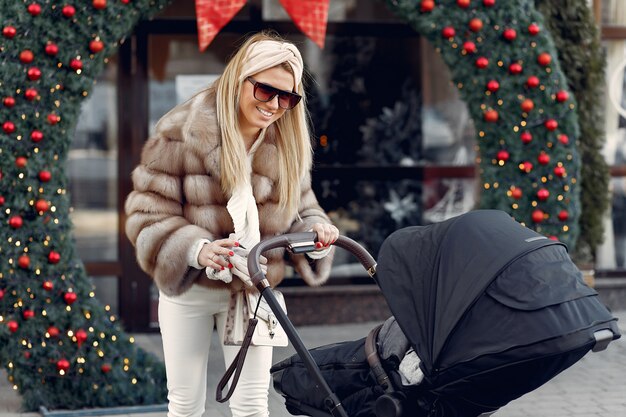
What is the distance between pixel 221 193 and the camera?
4238 mm

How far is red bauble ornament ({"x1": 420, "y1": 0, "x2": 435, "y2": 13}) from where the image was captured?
6.82m

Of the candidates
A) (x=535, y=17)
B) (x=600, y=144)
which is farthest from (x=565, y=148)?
(x=600, y=144)

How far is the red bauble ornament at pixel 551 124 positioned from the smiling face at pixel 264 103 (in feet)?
10.3

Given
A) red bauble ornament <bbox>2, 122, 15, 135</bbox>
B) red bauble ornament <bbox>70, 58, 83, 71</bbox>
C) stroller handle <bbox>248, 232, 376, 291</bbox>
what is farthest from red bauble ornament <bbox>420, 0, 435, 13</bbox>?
stroller handle <bbox>248, 232, 376, 291</bbox>

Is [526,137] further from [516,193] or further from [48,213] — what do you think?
[48,213]

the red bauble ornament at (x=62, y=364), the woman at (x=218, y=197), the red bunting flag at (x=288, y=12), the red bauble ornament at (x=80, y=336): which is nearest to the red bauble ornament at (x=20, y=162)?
the red bauble ornament at (x=80, y=336)

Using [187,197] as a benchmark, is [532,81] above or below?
above

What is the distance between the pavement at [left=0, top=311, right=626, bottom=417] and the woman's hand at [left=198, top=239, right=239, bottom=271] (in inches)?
95.8

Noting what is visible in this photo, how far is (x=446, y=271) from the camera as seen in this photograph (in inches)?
137

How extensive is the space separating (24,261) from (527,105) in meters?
3.09

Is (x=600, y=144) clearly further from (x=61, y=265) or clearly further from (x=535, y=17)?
(x=61, y=265)

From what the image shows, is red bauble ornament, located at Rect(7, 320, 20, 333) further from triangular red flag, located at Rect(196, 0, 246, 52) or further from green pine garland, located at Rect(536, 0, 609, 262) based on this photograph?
green pine garland, located at Rect(536, 0, 609, 262)

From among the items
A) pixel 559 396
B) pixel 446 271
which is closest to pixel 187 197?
pixel 446 271

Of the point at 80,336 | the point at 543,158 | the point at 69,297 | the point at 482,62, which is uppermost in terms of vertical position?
the point at 482,62
